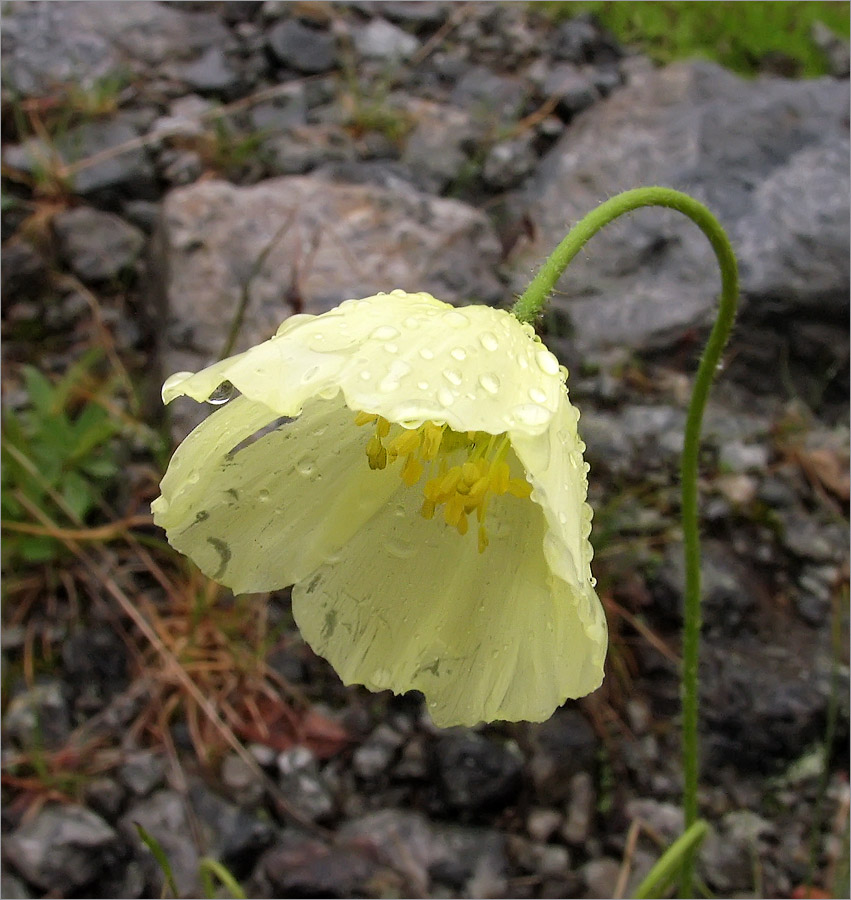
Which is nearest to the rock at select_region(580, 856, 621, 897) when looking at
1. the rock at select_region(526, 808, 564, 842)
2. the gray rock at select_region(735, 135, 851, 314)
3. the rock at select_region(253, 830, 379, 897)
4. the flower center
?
the rock at select_region(526, 808, 564, 842)

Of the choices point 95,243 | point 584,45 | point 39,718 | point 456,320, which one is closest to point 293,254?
point 95,243

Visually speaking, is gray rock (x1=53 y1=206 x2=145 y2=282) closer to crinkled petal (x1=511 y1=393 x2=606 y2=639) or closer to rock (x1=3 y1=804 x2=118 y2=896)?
rock (x1=3 y1=804 x2=118 y2=896)

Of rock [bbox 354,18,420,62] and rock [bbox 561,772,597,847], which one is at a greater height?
rock [bbox 354,18,420,62]

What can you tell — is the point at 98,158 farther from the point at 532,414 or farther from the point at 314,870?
the point at 532,414

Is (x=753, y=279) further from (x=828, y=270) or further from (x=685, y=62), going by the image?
(x=685, y=62)

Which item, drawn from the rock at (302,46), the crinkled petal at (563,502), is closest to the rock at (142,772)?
the crinkled petal at (563,502)

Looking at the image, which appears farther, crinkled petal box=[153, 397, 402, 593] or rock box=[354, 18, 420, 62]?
rock box=[354, 18, 420, 62]
